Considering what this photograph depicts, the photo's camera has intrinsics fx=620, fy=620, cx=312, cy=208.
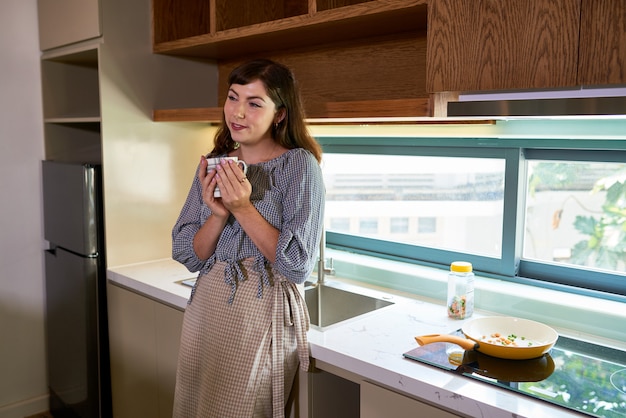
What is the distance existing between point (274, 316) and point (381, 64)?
0.93 metres

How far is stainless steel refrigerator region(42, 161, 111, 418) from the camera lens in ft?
8.02

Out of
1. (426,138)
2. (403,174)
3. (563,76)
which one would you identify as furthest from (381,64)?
(563,76)

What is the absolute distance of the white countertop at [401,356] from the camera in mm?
1277

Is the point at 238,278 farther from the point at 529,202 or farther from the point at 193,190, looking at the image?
the point at 529,202

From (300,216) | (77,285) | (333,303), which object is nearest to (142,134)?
(77,285)

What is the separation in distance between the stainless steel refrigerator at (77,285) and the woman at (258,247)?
868mm

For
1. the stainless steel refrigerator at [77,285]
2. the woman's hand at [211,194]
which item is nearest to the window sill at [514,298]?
the woman's hand at [211,194]

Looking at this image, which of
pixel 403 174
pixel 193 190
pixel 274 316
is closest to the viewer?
pixel 274 316

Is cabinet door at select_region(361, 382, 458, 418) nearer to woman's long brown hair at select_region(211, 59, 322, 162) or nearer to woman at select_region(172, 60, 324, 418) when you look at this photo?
woman at select_region(172, 60, 324, 418)

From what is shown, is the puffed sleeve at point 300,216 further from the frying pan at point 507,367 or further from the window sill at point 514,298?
the window sill at point 514,298

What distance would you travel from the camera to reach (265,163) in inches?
67.6

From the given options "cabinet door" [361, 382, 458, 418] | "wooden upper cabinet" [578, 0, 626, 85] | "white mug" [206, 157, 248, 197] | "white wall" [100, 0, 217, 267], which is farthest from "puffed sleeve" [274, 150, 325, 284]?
"white wall" [100, 0, 217, 267]

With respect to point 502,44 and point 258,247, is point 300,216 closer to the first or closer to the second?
point 258,247

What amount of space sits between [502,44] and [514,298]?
2.78 feet
